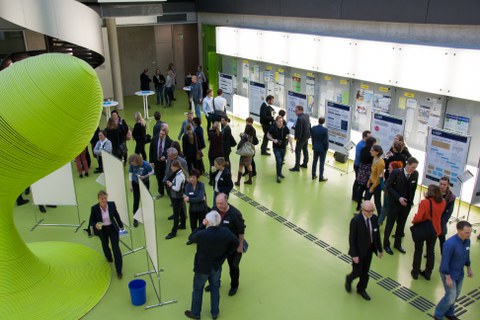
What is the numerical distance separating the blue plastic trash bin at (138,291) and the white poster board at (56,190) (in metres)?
2.84

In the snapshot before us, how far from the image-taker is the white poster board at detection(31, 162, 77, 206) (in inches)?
339

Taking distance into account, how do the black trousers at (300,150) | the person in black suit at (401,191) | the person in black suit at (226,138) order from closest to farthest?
the person in black suit at (401,191), the person in black suit at (226,138), the black trousers at (300,150)

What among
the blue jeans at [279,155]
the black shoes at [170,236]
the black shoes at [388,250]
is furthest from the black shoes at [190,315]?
the blue jeans at [279,155]

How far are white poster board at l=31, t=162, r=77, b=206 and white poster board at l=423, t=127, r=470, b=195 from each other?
702cm

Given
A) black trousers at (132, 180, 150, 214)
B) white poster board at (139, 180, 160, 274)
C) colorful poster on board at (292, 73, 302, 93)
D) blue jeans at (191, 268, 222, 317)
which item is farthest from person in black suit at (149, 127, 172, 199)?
colorful poster on board at (292, 73, 302, 93)

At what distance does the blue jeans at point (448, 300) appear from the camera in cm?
580

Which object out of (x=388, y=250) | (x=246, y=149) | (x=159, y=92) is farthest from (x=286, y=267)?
(x=159, y=92)

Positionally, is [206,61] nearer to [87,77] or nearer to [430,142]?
[430,142]

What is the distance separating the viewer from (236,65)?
1694 cm

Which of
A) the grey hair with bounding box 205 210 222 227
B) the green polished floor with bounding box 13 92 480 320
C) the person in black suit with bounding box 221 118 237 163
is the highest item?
the grey hair with bounding box 205 210 222 227

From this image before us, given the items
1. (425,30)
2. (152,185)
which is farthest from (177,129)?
(425,30)

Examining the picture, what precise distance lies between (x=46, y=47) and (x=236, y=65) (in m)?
7.79

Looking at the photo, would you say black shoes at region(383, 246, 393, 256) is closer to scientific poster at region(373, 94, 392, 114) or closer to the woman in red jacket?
the woman in red jacket

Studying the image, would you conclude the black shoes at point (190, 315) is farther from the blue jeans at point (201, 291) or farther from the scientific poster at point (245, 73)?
the scientific poster at point (245, 73)
